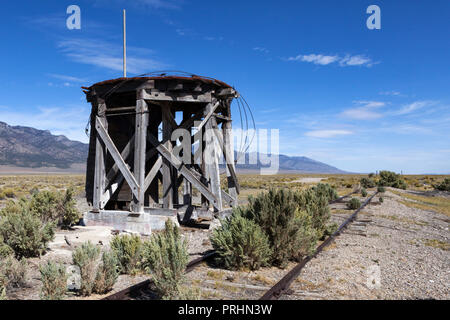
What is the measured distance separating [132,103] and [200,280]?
7729 mm

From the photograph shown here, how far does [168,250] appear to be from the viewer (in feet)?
15.4

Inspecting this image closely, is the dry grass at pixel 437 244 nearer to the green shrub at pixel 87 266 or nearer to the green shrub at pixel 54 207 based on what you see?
the green shrub at pixel 87 266

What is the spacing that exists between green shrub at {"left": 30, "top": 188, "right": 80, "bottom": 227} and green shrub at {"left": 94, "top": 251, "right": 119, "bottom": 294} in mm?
5390

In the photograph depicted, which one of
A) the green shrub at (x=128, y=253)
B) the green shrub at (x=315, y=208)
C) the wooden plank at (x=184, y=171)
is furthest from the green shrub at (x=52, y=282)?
the green shrub at (x=315, y=208)

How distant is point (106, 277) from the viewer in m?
4.64

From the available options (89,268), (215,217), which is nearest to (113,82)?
(215,217)

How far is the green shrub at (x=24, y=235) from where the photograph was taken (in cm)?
629

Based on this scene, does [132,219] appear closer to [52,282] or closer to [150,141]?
[150,141]

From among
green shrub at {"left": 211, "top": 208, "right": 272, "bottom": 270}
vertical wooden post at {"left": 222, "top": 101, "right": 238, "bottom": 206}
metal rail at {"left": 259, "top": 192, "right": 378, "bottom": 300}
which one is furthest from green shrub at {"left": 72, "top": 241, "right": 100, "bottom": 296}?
vertical wooden post at {"left": 222, "top": 101, "right": 238, "bottom": 206}

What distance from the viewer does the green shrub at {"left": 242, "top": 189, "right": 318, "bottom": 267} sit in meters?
6.07

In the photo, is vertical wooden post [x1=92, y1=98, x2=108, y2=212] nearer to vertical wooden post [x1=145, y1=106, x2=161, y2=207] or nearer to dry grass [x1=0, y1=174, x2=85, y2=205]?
vertical wooden post [x1=145, y1=106, x2=161, y2=207]

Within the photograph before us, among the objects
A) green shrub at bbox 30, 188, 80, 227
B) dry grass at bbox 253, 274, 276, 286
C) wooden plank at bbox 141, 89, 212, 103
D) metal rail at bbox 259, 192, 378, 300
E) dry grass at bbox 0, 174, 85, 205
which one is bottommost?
dry grass at bbox 0, 174, 85, 205
